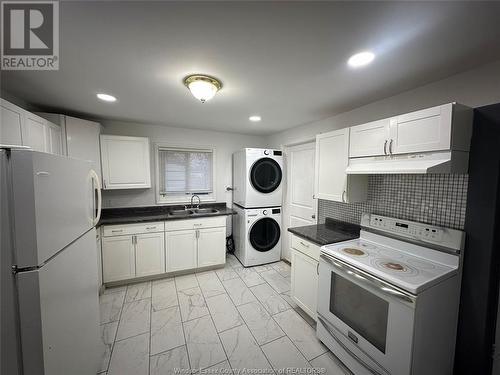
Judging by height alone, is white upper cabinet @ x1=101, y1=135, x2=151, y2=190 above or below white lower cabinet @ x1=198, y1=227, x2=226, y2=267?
above

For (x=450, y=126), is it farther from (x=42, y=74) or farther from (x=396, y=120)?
(x=42, y=74)

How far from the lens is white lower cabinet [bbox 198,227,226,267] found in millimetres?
3004

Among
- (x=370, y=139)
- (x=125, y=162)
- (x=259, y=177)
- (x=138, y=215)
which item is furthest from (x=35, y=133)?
(x=370, y=139)

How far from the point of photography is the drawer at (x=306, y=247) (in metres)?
1.91

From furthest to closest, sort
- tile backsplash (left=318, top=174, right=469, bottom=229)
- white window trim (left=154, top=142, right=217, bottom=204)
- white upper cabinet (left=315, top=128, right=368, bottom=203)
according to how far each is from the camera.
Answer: white window trim (left=154, top=142, right=217, bottom=204) < white upper cabinet (left=315, top=128, right=368, bottom=203) < tile backsplash (left=318, top=174, right=469, bottom=229)

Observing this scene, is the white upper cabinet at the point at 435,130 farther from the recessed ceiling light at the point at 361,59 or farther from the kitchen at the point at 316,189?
the recessed ceiling light at the point at 361,59

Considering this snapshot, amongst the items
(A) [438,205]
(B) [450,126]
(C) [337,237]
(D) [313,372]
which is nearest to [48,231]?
(D) [313,372]

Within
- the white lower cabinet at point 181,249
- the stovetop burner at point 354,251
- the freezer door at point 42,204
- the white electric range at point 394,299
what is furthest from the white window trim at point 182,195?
the stovetop burner at point 354,251

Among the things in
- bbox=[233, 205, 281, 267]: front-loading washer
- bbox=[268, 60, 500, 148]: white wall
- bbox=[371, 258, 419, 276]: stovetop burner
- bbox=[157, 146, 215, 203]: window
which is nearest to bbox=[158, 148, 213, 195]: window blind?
bbox=[157, 146, 215, 203]: window

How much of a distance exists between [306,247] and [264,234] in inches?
53.3

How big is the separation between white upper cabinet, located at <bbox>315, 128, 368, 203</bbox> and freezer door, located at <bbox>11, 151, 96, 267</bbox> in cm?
212

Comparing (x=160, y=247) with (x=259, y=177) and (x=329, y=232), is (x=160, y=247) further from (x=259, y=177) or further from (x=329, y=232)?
(x=329, y=232)

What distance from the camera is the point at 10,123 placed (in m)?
1.51

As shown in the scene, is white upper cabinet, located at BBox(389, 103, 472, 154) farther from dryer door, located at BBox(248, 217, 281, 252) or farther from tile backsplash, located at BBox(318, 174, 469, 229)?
dryer door, located at BBox(248, 217, 281, 252)
